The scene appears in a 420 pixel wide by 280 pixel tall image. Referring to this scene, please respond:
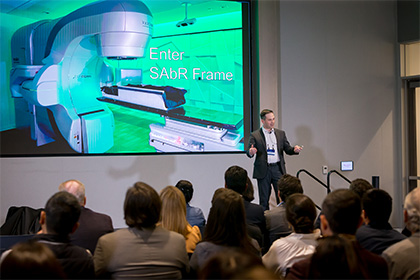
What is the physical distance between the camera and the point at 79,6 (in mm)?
6340

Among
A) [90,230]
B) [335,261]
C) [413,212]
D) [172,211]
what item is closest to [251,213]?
[172,211]

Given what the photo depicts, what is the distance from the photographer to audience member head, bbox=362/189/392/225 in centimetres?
264

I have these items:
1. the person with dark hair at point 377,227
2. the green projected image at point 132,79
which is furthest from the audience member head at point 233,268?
the green projected image at point 132,79

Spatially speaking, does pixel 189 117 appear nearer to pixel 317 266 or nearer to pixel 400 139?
pixel 400 139

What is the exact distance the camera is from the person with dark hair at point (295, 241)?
246cm

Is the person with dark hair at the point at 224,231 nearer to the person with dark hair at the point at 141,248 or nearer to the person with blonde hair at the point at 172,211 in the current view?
the person with dark hair at the point at 141,248

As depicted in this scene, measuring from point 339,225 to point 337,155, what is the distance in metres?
5.40

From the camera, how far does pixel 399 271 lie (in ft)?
7.37

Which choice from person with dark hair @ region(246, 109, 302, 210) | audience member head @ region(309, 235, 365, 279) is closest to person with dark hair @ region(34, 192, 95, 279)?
audience member head @ region(309, 235, 365, 279)

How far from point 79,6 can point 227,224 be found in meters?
4.81

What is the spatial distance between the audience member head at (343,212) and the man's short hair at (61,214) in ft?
3.86

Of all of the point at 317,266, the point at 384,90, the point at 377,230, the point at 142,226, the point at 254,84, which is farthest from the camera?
the point at 384,90

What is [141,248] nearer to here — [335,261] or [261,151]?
[335,261]

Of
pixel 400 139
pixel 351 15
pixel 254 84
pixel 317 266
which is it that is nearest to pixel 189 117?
pixel 254 84
